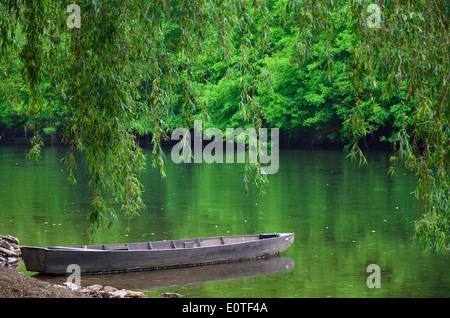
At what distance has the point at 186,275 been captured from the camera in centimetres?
1230

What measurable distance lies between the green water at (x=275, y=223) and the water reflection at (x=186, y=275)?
2cm

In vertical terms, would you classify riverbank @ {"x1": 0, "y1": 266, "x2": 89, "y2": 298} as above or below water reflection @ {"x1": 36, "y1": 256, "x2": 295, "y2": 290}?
above

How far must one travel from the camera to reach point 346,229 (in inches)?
670

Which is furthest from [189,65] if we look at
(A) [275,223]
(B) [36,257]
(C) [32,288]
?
(A) [275,223]

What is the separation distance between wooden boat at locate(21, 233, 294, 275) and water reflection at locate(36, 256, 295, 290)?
135 mm

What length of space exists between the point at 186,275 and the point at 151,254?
2.35 feet

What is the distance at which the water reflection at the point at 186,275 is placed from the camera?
11586 mm

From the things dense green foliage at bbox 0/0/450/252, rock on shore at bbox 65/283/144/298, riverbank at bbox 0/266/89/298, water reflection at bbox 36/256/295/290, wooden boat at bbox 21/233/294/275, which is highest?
dense green foliage at bbox 0/0/450/252

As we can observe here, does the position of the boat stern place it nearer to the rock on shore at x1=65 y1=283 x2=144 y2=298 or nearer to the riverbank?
the rock on shore at x1=65 y1=283 x2=144 y2=298

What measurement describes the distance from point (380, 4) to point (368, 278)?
647 centimetres

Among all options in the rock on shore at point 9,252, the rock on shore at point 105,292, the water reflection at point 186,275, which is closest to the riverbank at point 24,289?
the rock on shore at point 105,292

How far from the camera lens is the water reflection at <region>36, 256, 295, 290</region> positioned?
38.0ft

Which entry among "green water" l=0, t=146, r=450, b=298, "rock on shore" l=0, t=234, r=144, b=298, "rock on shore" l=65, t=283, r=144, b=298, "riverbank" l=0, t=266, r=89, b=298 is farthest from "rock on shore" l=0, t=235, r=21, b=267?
"riverbank" l=0, t=266, r=89, b=298
